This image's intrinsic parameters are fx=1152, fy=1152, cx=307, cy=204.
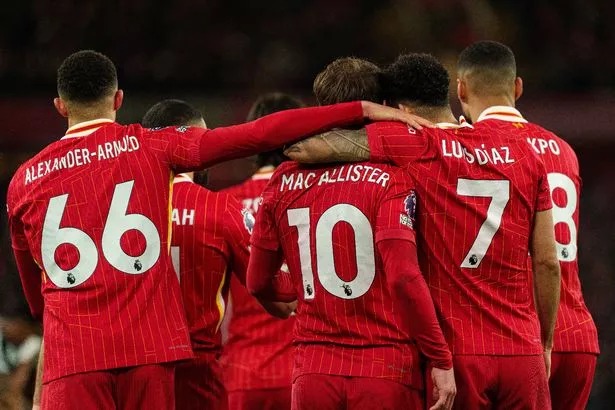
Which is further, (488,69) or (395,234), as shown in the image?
(488,69)

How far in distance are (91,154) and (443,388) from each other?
174 centimetres

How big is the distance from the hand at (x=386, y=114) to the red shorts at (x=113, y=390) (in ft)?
4.40

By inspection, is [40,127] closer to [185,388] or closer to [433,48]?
[433,48]

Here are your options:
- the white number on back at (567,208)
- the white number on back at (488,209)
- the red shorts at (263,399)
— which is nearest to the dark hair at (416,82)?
the white number on back at (488,209)

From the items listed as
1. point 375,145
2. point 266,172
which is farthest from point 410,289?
point 266,172

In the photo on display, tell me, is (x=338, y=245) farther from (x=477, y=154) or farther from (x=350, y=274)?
(x=477, y=154)

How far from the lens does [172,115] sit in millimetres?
5777

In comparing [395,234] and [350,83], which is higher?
[350,83]

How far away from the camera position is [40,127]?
15273 millimetres

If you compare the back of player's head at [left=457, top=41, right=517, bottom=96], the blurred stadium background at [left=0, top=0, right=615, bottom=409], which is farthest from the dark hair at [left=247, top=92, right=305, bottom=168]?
the blurred stadium background at [left=0, top=0, right=615, bottom=409]

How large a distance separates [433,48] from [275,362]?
1092 cm

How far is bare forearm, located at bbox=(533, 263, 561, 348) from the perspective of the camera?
4.82m

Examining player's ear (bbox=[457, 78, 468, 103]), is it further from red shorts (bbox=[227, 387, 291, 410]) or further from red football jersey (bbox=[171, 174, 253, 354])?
red shorts (bbox=[227, 387, 291, 410])

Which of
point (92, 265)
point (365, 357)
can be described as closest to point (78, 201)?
point (92, 265)
